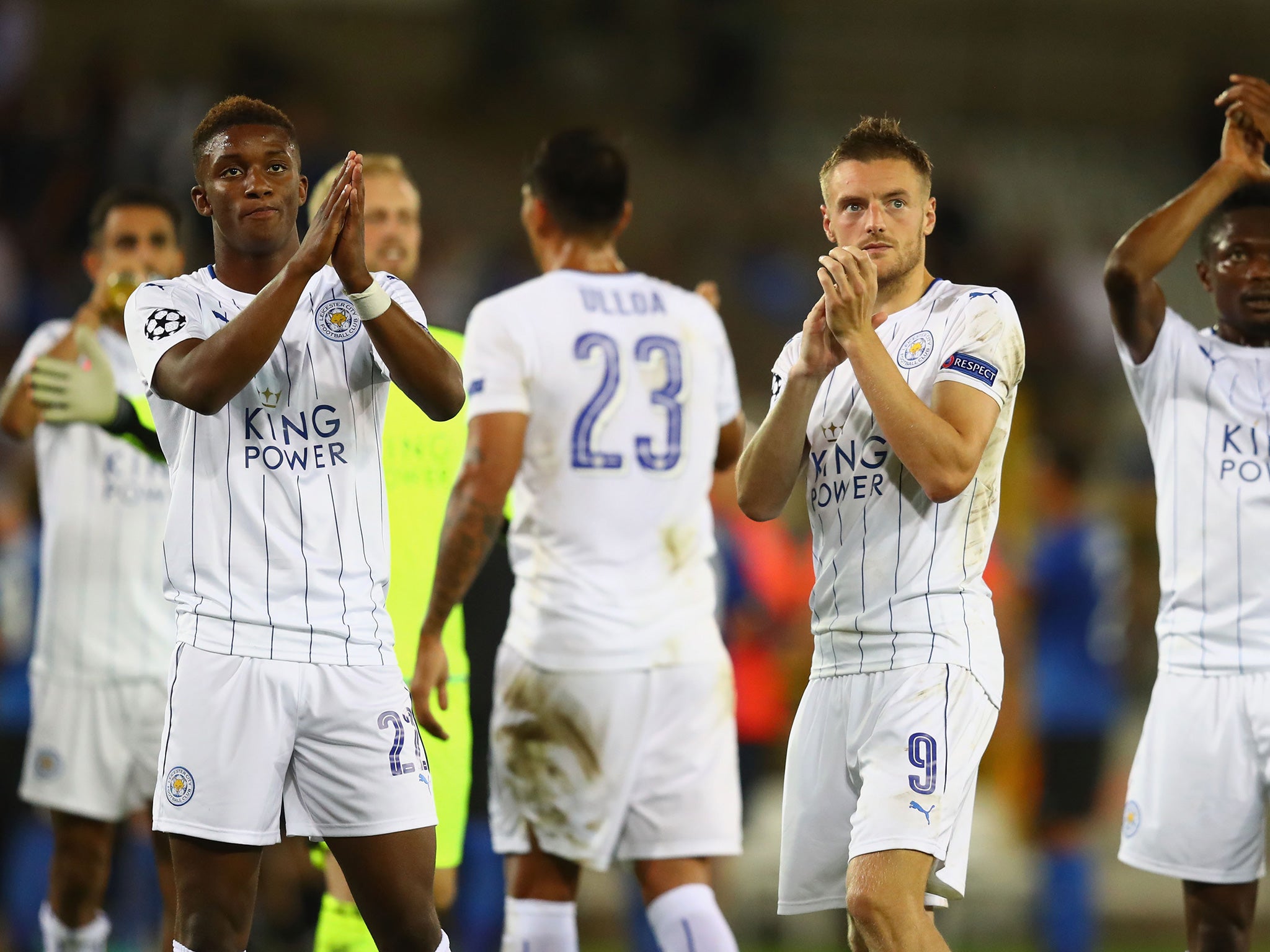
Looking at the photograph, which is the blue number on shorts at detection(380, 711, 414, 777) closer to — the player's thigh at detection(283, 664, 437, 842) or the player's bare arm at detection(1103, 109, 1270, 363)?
the player's thigh at detection(283, 664, 437, 842)

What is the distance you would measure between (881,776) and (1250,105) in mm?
2368

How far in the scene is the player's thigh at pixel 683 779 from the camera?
5.09 meters

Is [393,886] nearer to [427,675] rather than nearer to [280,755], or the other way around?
[280,755]

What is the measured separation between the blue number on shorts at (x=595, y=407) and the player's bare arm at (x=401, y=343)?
1.32m

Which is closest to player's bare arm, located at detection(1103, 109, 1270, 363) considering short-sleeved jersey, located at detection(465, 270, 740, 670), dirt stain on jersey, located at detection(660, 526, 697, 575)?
short-sleeved jersey, located at detection(465, 270, 740, 670)

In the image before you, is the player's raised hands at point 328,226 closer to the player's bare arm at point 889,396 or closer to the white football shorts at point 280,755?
the white football shorts at point 280,755

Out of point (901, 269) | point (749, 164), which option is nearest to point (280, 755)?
point (901, 269)

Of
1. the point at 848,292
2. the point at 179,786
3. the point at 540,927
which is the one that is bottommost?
the point at 540,927

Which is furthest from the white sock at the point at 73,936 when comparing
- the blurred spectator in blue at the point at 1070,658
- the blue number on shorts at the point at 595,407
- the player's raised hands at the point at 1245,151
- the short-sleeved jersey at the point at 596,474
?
the blurred spectator in blue at the point at 1070,658

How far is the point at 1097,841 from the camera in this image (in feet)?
34.2

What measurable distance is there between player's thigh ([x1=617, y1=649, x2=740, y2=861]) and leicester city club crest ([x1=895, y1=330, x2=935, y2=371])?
1.51m

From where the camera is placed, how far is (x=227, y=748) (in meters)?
3.73

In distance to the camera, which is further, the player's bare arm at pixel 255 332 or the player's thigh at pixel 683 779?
the player's thigh at pixel 683 779

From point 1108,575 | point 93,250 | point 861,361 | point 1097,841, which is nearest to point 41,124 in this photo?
point 93,250
